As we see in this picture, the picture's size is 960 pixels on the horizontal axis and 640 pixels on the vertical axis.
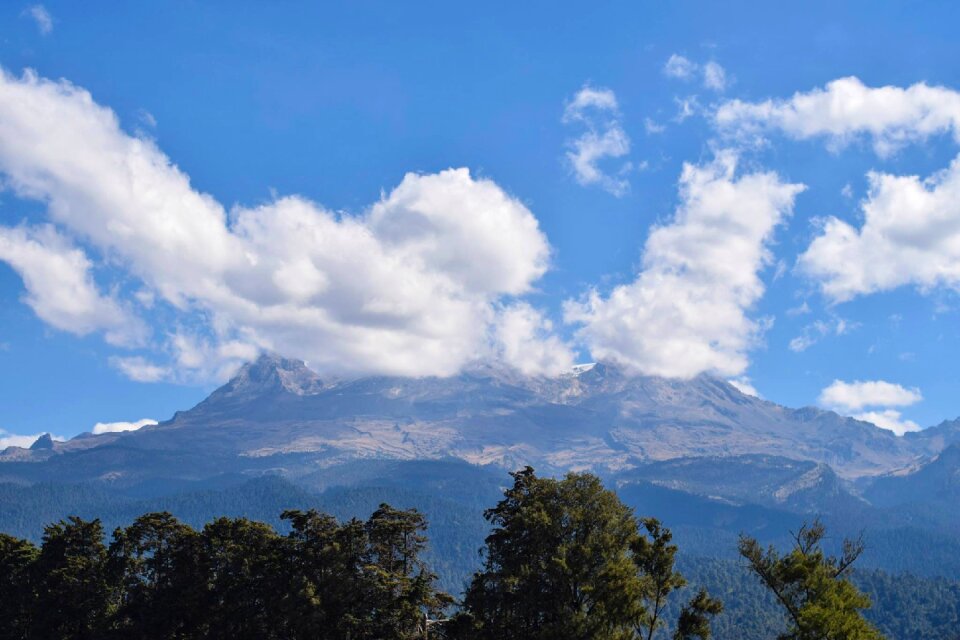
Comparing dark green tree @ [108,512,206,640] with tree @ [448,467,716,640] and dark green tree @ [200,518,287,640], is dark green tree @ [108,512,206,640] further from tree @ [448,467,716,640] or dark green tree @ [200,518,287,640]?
tree @ [448,467,716,640]

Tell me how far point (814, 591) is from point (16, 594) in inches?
2725

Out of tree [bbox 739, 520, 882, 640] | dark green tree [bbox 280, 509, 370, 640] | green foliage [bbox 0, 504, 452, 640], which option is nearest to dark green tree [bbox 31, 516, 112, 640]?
green foliage [bbox 0, 504, 452, 640]

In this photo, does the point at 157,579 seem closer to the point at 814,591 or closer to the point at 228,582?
the point at 228,582

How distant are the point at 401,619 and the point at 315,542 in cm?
1012

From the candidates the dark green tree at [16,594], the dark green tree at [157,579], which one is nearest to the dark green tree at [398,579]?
the dark green tree at [157,579]

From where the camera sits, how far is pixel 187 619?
65875 millimetres

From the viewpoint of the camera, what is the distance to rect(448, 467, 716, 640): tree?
4844 cm

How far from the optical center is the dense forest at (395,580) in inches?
1916

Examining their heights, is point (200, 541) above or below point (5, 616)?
above

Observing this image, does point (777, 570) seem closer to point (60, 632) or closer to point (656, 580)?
point (656, 580)

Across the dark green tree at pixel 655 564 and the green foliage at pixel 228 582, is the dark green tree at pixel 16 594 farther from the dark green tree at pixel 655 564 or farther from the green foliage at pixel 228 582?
the dark green tree at pixel 655 564

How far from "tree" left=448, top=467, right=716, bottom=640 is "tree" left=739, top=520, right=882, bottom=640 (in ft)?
15.3

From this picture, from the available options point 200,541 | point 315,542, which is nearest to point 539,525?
point 315,542

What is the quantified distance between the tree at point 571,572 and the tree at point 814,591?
15.3 ft
